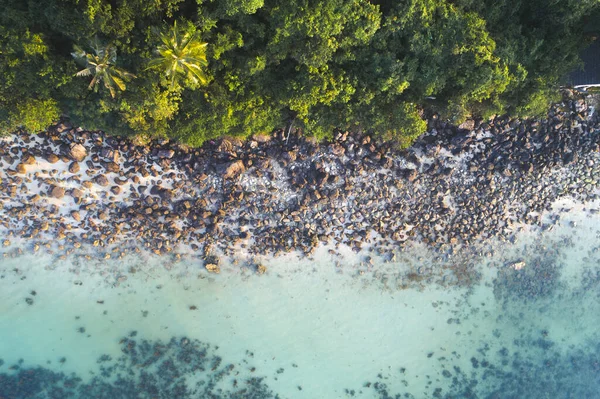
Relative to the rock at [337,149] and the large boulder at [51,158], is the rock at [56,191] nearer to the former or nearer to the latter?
the large boulder at [51,158]

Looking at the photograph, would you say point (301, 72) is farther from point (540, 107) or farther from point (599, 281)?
point (599, 281)

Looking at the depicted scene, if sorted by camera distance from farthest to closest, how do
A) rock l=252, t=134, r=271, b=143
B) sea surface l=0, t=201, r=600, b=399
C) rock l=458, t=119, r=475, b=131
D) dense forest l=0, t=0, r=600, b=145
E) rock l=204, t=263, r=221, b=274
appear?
sea surface l=0, t=201, r=600, b=399 < rock l=204, t=263, r=221, b=274 < rock l=458, t=119, r=475, b=131 < rock l=252, t=134, r=271, b=143 < dense forest l=0, t=0, r=600, b=145

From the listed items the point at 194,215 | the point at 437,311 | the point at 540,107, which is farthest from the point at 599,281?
the point at 194,215

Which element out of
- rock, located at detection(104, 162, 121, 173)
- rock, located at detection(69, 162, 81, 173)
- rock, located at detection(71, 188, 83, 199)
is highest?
rock, located at detection(69, 162, 81, 173)

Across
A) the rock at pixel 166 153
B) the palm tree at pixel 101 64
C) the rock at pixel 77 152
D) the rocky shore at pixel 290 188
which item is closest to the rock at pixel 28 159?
the rocky shore at pixel 290 188

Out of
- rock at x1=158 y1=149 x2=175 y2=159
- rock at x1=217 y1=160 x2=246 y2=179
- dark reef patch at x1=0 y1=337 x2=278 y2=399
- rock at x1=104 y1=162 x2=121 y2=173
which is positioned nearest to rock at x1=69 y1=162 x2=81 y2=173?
rock at x1=104 y1=162 x2=121 y2=173

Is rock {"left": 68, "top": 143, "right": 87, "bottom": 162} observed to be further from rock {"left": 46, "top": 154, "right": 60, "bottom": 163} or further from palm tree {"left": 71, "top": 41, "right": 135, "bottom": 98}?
palm tree {"left": 71, "top": 41, "right": 135, "bottom": 98}

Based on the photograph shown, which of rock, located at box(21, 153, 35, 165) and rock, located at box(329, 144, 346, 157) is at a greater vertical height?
rock, located at box(21, 153, 35, 165)
